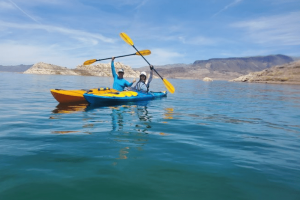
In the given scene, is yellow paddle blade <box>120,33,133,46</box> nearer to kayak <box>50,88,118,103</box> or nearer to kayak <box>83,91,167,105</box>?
kayak <box>83,91,167,105</box>

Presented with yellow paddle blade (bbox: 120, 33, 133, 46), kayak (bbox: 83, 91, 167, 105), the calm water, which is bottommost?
the calm water

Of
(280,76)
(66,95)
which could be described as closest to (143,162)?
(66,95)

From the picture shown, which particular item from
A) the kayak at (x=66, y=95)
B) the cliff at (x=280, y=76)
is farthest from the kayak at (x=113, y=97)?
the cliff at (x=280, y=76)

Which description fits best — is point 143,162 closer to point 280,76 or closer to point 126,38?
point 126,38

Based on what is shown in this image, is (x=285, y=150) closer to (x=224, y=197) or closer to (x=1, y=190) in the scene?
(x=224, y=197)

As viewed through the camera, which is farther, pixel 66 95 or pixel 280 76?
pixel 280 76

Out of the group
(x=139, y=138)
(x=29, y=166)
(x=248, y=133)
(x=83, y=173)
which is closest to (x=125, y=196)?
(x=83, y=173)

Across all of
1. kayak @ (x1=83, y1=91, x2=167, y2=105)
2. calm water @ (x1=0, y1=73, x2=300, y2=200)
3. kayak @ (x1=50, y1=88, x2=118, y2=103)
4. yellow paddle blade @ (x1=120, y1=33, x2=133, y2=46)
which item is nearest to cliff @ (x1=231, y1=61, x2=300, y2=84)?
yellow paddle blade @ (x1=120, y1=33, x2=133, y2=46)

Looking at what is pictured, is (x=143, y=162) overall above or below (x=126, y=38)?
below

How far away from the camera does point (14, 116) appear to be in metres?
8.11

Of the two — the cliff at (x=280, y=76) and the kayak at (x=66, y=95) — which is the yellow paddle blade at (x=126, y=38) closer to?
the kayak at (x=66, y=95)

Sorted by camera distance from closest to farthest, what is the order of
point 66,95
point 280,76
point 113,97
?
point 66,95, point 113,97, point 280,76

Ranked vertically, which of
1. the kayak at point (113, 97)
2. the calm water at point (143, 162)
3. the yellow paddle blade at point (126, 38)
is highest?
the yellow paddle blade at point (126, 38)

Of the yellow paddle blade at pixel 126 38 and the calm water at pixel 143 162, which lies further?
the yellow paddle blade at pixel 126 38
